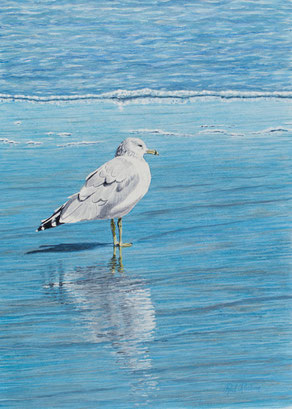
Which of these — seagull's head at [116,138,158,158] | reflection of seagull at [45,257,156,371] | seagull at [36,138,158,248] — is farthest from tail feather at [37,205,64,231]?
seagull's head at [116,138,158,158]

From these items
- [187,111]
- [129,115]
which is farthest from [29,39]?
[187,111]

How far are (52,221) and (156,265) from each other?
387 millimetres

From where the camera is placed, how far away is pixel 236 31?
2.44 meters

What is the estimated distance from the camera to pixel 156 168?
239cm

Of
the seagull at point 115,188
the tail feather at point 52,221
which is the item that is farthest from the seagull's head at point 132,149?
the tail feather at point 52,221

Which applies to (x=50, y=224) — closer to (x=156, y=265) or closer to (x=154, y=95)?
(x=156, y=265)

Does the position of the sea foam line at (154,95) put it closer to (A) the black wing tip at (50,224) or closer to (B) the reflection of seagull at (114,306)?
(A) the black wing tip at (50,224)

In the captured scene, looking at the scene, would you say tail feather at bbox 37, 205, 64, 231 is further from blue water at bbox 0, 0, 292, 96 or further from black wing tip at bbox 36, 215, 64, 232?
blue water at bbox 0, 0, 292, 96

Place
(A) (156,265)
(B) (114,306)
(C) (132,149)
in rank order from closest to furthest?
(B) (114,306)
(A) (156,265)
(C) (132,149)

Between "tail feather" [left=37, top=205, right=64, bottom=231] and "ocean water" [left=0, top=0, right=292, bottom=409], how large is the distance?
3cm

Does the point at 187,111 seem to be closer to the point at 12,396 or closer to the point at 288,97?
the point at 288,97

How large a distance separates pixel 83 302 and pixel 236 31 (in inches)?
44.3

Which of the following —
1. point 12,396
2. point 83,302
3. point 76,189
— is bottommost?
point 12,396

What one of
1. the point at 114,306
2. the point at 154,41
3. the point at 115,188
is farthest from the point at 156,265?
the point at 154,41
